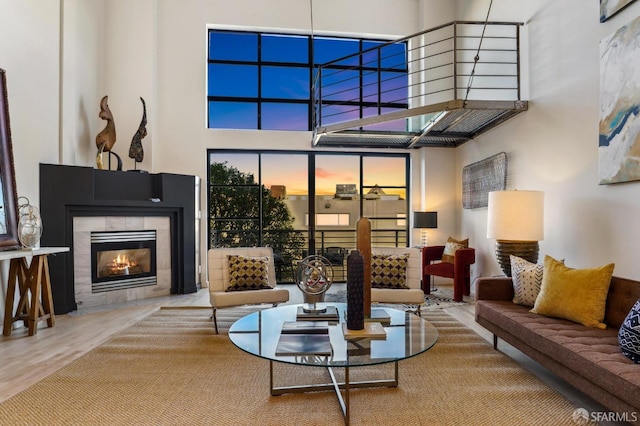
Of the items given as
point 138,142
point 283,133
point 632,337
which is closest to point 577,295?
point 632,337

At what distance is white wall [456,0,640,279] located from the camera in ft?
9.89

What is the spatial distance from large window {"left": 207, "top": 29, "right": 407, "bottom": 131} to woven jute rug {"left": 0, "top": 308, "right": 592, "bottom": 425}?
415cm

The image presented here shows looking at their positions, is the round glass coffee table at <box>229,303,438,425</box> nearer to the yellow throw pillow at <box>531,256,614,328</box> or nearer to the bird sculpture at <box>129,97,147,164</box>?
the yellow throw pillow at <box>531,256,614,328</box>

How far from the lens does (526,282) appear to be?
3111 mm

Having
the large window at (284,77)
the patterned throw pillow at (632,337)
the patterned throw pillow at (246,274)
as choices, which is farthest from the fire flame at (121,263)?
the patterned throw pillow at (632,337)

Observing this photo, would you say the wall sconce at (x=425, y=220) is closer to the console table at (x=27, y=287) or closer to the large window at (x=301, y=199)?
the large window at (x=301, y=199)

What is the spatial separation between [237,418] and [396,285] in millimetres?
2248

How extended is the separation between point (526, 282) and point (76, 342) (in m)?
4.02

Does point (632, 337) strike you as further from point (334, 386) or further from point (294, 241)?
point (294, 241)

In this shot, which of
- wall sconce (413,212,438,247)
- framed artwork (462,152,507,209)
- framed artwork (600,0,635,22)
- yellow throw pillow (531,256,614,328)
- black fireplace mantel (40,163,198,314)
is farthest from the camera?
wall sconce (413,212,438,247)

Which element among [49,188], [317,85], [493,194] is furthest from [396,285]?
[49,188]

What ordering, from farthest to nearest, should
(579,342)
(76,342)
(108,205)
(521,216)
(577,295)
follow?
(108,205), (521,216), (76,342), (577,295), (579,342)

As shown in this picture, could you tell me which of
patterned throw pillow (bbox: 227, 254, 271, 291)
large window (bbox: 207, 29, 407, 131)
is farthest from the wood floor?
large window (bbox: 207, 29, 407, 131)

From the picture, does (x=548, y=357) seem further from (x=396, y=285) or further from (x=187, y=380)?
(x=187, y=380)
